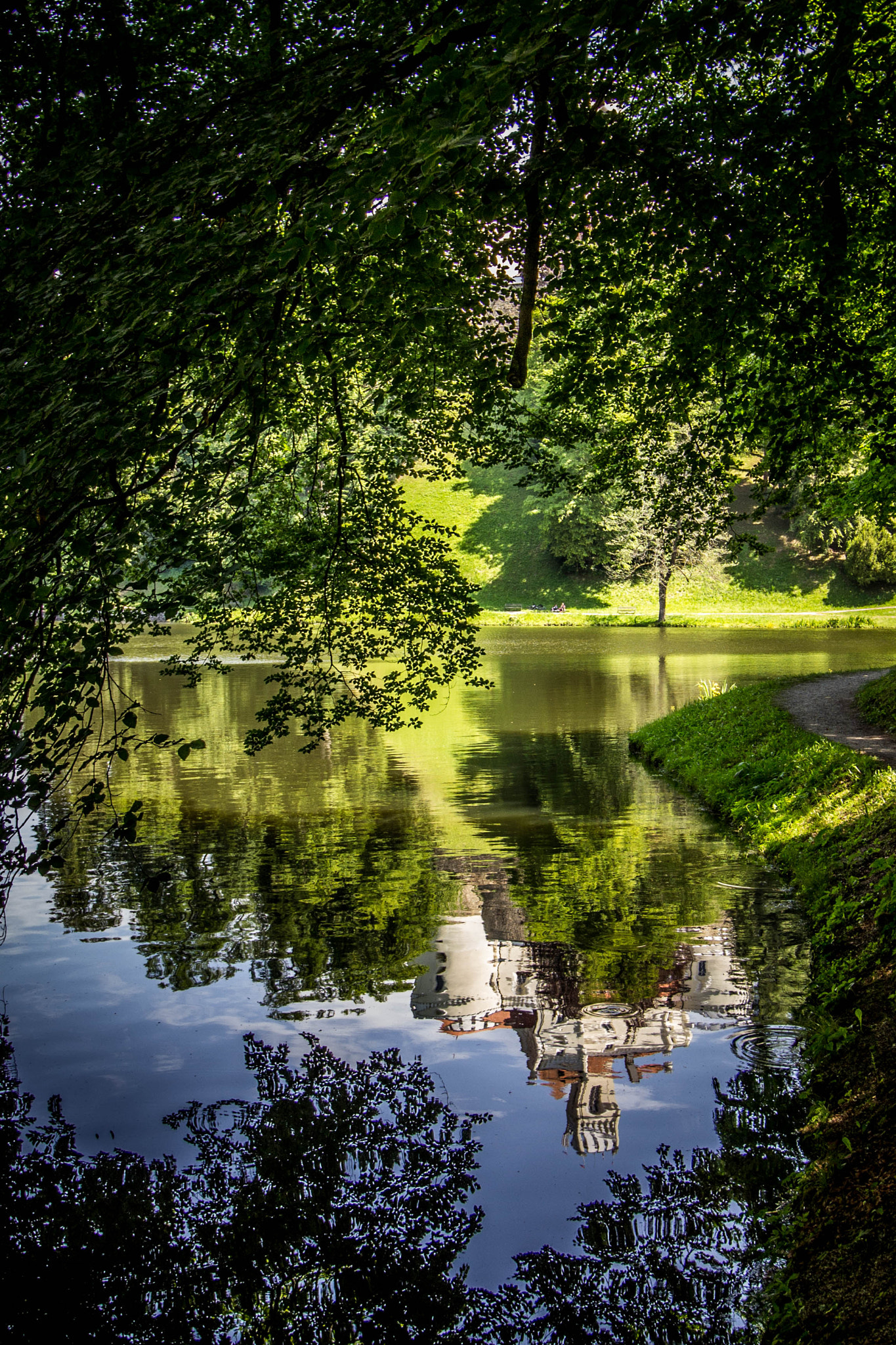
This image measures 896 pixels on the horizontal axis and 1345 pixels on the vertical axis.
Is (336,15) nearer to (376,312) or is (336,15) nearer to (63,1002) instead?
(376,312)

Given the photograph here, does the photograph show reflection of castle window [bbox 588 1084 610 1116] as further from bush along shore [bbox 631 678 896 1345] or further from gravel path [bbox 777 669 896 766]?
gravel path [bbox 777 669 896 766]

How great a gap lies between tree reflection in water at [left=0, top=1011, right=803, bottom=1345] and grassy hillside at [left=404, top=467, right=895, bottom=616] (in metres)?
53.6

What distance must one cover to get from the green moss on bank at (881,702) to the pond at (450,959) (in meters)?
3.99

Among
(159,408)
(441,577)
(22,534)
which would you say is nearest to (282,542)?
(441,577)

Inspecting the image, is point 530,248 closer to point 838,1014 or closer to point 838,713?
point 838,1014

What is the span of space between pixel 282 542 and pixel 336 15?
195 inches

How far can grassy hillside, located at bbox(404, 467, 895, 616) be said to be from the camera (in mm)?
61719

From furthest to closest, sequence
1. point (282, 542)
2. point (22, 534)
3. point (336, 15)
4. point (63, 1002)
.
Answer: point (282, 542) → point (63, 1002) → point (336, 15) → point (22, 534)

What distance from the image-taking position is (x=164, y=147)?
641 centimetres

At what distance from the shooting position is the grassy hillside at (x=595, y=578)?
61.7 meters

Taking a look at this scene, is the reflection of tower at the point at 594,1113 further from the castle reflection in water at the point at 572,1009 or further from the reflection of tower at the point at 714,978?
the reflection of tower at the point at 714,978

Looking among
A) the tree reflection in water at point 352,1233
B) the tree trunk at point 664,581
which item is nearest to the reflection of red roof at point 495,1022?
the tree reflection in water at point 352,1233

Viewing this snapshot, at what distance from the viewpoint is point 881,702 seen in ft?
63.1

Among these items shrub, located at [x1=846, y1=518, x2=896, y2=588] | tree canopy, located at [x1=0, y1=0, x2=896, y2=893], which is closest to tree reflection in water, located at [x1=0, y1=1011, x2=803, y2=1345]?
tree canopy, located at [x1=0, y1=0, x2=896, y2=893]
